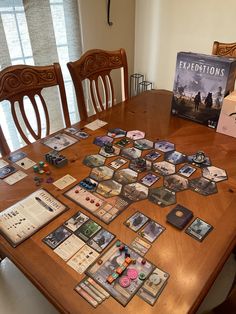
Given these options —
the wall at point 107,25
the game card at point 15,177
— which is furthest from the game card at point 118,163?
the wall at point 107,25

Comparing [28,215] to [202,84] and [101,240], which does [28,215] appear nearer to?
[101,240]

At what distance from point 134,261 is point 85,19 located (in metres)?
2.25

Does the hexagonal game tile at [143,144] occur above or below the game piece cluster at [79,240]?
above

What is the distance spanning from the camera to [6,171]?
97 centimetres

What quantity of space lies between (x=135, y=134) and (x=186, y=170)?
343 mm

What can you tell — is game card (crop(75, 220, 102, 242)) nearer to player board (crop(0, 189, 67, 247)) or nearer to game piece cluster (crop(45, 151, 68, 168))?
player board (crop(0, 189, 67, 247))

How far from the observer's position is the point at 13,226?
754 mm

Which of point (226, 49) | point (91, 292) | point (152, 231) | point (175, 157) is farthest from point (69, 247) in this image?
point (226, 49)

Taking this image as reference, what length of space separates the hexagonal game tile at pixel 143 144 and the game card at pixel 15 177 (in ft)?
1.62

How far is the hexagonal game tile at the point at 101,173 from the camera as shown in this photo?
94 centimetres

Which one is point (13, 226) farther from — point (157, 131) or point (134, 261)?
point (157, 131)

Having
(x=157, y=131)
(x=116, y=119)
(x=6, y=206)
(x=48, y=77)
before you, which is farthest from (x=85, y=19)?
(x=6, y=206)

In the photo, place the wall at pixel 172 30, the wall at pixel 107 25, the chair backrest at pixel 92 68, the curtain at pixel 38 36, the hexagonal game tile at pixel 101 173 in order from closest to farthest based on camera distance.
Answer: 1. the hexagonal game tile at pixel 101 173
2. the chair backrest at pixel 92 68
3. the curtain at pixel 38 36
4. the wall at pixel 172 30
5. the wall at pixel 107 25

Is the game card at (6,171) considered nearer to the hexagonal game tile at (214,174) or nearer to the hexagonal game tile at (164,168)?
the hexagonal game tile at (164,168)
